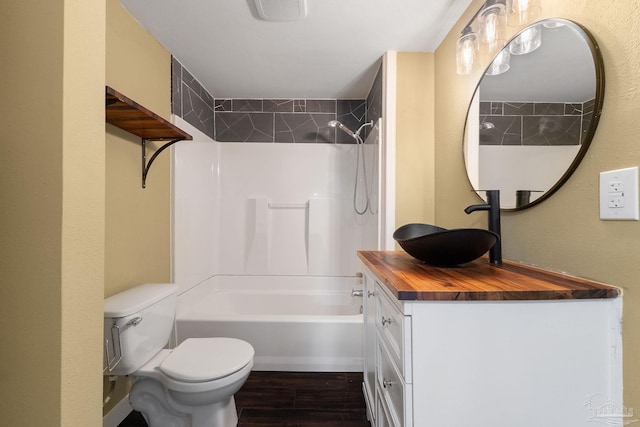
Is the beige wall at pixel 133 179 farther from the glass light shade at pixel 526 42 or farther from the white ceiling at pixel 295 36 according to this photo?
the glass light shade at pixel 526 42

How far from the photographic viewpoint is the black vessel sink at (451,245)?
3.01 ft

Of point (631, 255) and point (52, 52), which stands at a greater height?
point (52, 52)

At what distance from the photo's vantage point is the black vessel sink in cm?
92

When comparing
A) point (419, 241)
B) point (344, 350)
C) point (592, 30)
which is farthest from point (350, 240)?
point (592, 30)

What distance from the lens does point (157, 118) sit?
4.63ft

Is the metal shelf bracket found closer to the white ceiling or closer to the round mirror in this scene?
the white ceiling

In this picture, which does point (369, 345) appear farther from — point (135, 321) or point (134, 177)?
point (134, 177)

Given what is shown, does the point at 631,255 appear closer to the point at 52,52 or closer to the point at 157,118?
the point at 52,52

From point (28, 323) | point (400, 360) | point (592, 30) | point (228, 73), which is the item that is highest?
point (228, 73)

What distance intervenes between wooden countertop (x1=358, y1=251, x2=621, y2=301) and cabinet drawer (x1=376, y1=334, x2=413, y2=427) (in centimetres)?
26

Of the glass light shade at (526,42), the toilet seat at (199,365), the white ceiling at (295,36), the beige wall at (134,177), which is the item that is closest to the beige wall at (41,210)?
the toilet seat at (199,365)

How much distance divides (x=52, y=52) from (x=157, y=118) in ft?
2.37

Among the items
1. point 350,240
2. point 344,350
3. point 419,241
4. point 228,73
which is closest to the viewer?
point 419,241

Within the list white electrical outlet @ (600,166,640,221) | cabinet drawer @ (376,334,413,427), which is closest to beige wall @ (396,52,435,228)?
cabinet drawer @ (376,334,413,427)
